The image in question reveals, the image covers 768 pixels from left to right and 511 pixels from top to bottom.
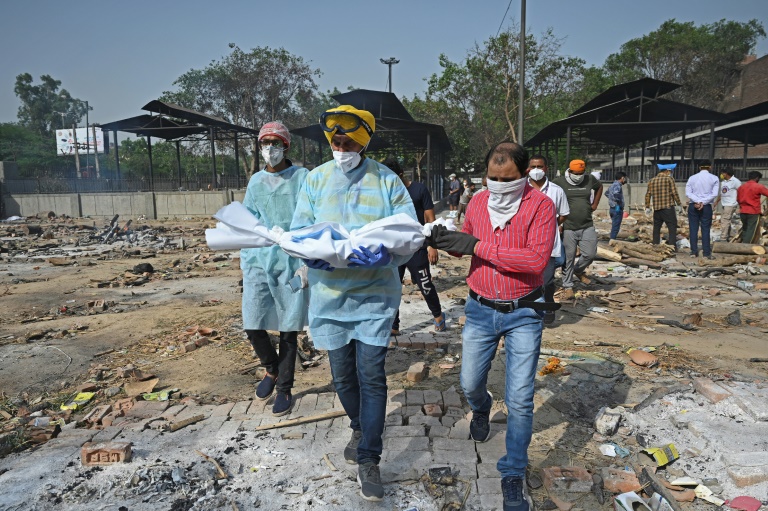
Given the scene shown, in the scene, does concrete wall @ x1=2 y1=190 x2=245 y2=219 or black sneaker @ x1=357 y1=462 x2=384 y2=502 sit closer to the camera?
black sneaker @ x1=357 y1=462 x2=384 y2=502

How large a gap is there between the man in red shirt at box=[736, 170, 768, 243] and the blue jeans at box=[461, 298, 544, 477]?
34.0 feet

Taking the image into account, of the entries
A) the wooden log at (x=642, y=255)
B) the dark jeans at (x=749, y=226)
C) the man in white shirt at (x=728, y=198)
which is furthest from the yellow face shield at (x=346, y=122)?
the man in white shirt at (x=728, y=198)

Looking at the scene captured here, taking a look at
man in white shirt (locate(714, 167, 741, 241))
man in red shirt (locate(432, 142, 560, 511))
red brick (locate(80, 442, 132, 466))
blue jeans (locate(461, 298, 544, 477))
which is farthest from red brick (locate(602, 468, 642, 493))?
man in white shirt (locate(714, 167, 741, 241))

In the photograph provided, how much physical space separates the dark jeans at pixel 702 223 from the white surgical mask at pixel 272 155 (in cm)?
971

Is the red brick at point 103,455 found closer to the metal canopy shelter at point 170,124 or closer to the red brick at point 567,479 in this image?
the red brick at point 567,479

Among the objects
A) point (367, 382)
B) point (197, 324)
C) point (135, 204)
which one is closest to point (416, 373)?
point (367, 382)

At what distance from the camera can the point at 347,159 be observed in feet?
9.50

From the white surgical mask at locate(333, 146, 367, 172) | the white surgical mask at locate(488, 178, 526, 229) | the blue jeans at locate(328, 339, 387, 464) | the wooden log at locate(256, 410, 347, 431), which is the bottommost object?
the wooden log at locate(256, 410, 347, 431)

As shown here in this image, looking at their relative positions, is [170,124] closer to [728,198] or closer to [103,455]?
[728,198]

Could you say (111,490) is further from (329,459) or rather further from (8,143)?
(8,143)

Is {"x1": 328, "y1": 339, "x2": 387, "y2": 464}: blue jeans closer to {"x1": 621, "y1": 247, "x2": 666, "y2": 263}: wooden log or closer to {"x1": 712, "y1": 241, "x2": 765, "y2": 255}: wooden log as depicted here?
{"x1": 621, "y1": 247, "x2": 666, "y2": 263}: wooden log

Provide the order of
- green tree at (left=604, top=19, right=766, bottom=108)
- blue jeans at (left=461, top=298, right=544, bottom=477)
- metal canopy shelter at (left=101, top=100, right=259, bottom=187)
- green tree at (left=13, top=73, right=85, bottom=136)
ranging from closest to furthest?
blue jeans at (left=461, top=298, right=544, bottom=477) < metal canopy shelter at (left=101, top=100, right=259, bottom=187) < green tree at (left=604, top=19, right=766, bottom=108) < green tree at (left=13, top=73, right=85, bottom=136)

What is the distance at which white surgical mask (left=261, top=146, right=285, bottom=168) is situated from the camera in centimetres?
398

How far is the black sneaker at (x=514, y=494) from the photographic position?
2.63 metres
